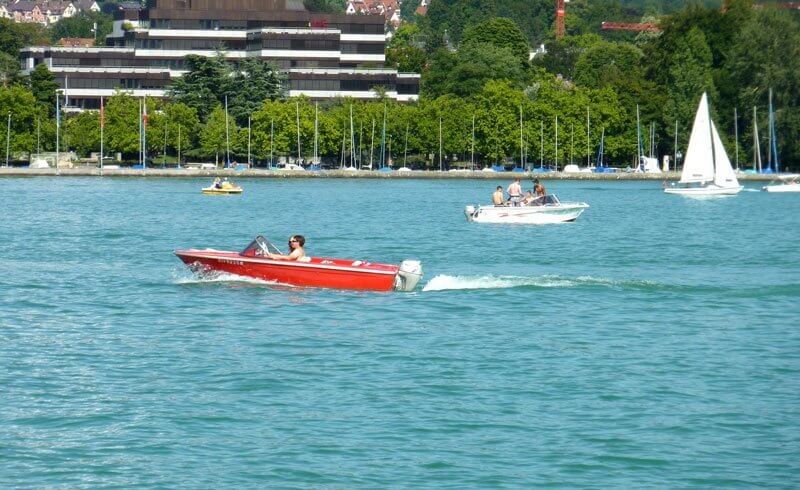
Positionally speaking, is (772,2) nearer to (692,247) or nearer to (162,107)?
(692,247)

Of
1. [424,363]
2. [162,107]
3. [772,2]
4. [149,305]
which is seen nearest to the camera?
[424,363]

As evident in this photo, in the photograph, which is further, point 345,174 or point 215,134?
point 215,134

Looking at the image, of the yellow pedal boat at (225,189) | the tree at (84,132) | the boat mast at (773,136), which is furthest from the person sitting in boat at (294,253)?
the tree at (84,132)

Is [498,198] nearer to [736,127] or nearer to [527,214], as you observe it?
[527,214]

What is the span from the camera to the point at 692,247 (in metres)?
66.4

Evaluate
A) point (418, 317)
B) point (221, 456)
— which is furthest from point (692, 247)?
point (221, 456)

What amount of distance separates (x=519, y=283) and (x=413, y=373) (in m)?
15.7

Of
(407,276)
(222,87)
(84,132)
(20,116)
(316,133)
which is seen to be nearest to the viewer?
(407,276)

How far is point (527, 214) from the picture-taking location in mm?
73938


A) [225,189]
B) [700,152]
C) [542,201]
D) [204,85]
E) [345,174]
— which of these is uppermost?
[204,85]

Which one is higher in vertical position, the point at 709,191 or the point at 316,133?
the point at 316,133

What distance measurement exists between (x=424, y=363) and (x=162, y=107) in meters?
154

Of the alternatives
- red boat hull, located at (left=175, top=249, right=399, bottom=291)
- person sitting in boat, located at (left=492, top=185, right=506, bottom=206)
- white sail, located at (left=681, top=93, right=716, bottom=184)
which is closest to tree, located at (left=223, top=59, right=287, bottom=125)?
white sail, located at (left=681, top=93, right=716, bottom=184)

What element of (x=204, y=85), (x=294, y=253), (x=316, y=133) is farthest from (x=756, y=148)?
(x=294, y=253)
